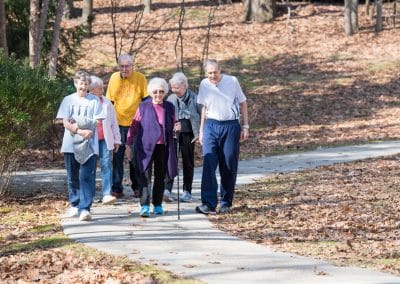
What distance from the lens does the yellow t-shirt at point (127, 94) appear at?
1319 centimetres

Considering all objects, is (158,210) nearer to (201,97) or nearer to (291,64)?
(201,97)

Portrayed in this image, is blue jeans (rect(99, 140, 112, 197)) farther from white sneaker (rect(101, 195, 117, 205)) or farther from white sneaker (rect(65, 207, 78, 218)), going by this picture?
white sneaker (rect(65, 207, 78, 218))

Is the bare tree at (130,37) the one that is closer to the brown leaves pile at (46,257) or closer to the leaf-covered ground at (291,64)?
the leaf-covered ground at (291,64)

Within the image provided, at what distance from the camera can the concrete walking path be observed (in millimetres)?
8102

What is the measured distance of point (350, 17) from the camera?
35.8m

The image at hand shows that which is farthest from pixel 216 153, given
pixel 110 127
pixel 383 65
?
pixel 383 65

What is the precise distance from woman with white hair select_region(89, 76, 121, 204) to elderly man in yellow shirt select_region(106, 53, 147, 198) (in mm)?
516

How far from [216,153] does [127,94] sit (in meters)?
1.94

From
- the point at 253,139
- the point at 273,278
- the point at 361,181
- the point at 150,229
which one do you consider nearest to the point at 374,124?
the point at 253,139

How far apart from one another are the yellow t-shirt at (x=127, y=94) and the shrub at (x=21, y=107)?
79cm

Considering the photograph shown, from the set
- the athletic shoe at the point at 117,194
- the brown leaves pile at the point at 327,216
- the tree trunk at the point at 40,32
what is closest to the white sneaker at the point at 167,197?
the athletic shoe at the point at 117,194

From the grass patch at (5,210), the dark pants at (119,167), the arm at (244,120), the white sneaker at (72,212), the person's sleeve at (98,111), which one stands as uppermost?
the person's sleeve at (98,111)

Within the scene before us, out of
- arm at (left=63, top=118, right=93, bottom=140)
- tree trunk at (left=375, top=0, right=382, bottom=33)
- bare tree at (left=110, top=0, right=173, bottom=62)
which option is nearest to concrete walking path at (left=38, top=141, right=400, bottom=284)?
arm at (left=63, top=118, right=93, bottom=140)

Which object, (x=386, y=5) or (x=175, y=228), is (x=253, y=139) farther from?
(x=386, y=5)
